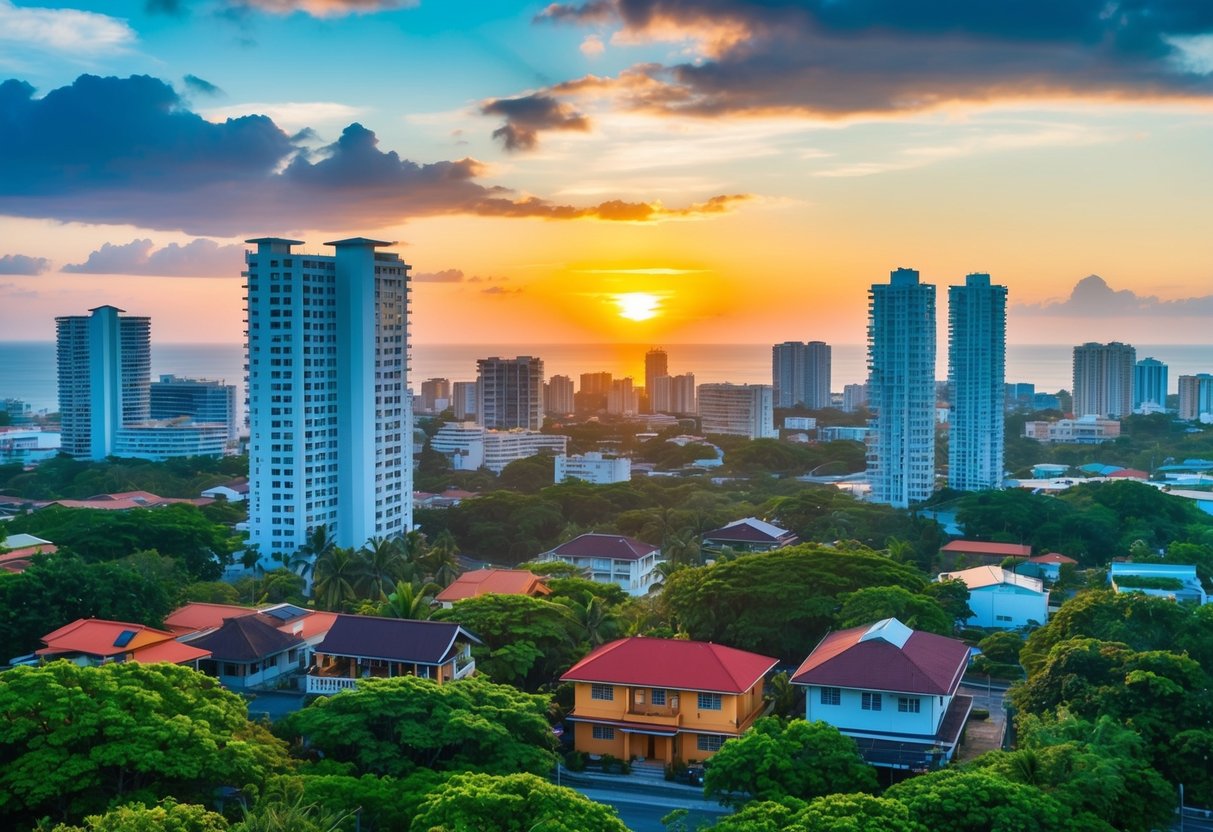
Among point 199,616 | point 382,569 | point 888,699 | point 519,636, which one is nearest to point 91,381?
point 382,569

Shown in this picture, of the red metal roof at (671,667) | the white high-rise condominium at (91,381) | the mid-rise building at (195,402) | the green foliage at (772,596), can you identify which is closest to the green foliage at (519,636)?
the red metal roof at (671,667)

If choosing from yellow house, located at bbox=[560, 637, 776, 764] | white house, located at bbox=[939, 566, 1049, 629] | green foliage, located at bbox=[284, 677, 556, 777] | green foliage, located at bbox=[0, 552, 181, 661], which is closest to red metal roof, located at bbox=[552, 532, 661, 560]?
white house, located at bbox=[939, 566, 1049, 629]

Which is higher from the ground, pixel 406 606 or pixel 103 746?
pixel 406 606

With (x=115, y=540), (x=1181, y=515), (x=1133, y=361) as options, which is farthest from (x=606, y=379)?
(x=115, y=540)

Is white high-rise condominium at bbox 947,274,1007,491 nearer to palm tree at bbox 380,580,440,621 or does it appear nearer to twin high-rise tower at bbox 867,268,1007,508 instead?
twin high-rise tower at bbox 867,268,1007,508

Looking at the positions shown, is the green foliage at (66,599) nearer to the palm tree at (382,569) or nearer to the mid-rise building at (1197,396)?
the palm tree at (382,569)

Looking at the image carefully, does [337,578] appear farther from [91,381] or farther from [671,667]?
[91,381]

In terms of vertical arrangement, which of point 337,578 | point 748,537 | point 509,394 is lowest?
point 748,537
